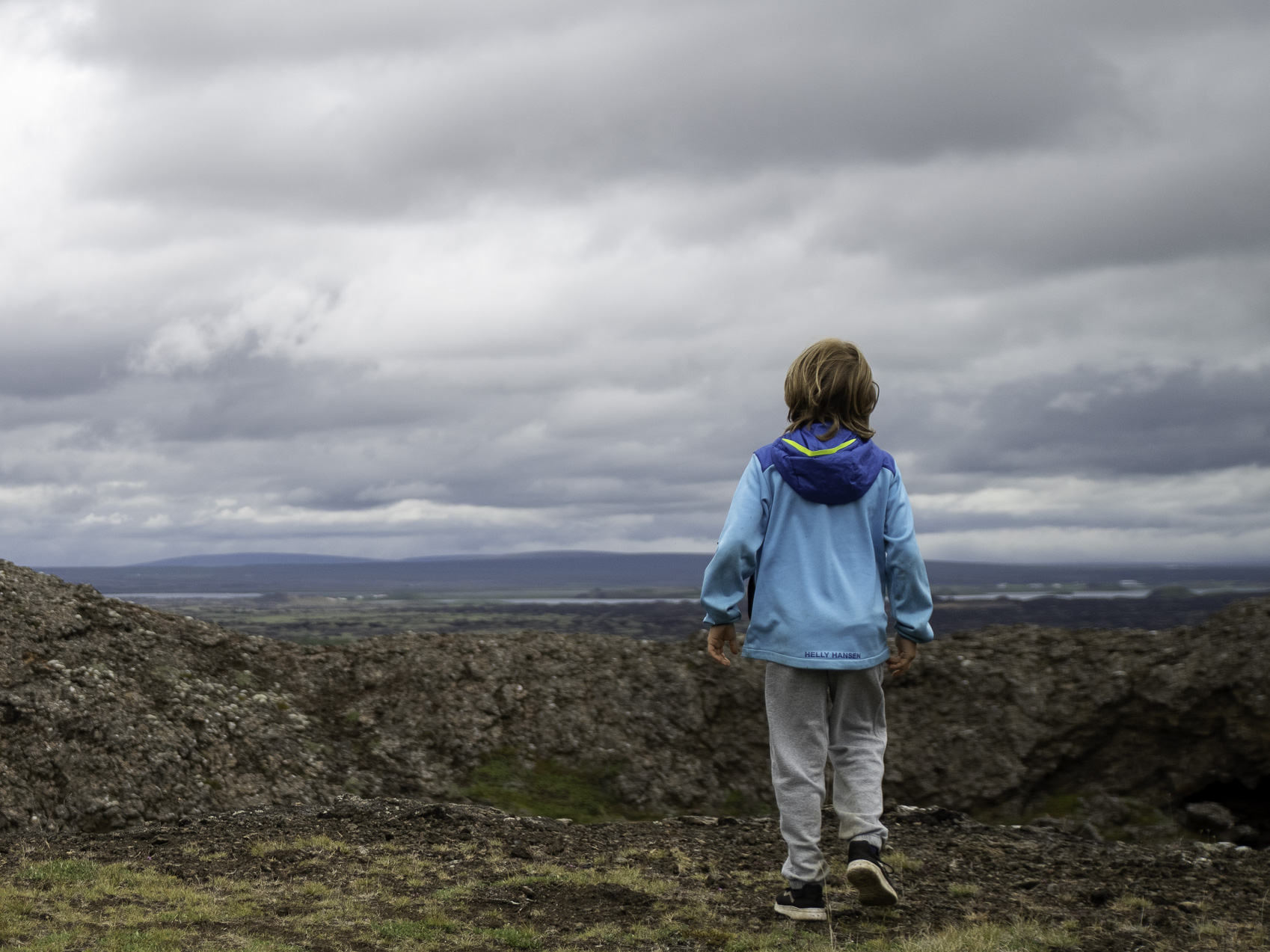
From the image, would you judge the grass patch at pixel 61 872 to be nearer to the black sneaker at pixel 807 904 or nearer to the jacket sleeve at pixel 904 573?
the black sneaker at pixel 807 904

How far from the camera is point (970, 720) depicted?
1508 cm

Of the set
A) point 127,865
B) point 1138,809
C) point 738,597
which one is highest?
point 738,597

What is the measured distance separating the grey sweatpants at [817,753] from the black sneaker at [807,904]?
0.07 metres

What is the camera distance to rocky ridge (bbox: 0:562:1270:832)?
40.0 feet

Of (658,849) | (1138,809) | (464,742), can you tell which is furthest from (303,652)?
(1138,809)

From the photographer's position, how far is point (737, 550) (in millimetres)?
7281

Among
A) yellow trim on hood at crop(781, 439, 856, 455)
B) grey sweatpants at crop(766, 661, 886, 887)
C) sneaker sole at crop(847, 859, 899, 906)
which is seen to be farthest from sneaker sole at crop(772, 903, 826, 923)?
yellow trim on hood at crop(781, 439, 856, 455)

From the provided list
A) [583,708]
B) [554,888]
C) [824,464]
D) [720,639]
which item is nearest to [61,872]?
[554,888]

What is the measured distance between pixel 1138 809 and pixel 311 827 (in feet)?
37.6

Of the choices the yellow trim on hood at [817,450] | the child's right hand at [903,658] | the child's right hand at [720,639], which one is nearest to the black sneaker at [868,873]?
the child's right hand at [903,658]

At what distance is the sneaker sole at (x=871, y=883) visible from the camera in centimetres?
716

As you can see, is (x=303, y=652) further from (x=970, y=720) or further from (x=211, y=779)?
(x=970, y=720)

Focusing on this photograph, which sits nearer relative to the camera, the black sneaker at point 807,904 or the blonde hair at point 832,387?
the black sneaker at point 807,904

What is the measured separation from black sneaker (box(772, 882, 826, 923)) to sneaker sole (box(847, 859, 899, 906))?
0.26 metres
